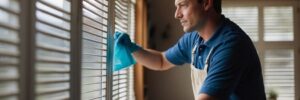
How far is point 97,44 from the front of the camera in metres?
1.91

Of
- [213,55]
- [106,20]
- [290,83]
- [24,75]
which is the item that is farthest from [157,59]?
[290,83]

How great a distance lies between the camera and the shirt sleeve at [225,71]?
5.26ft

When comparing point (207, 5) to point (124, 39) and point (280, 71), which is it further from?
point (280, 71)

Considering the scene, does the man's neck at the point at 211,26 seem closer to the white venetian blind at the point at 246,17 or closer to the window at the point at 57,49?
the window at the point at 57,49

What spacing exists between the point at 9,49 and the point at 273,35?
9.99 feet

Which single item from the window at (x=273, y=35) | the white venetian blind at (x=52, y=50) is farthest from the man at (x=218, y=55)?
the window at (x=273, y=35)

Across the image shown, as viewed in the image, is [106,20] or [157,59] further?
[157,59]

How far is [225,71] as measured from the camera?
163cm

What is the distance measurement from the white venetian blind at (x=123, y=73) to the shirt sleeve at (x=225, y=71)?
28.9 inches

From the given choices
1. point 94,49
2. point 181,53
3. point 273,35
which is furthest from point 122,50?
point 273,35

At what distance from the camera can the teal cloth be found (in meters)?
2.05

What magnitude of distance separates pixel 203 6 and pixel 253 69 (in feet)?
1.15

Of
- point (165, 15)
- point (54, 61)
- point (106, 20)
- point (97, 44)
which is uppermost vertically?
point (165, 15)

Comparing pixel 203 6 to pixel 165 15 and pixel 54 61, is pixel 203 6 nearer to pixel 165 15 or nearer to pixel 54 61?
pixel 54 61
